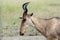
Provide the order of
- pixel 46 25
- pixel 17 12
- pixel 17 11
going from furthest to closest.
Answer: pixel 17 11
pixel 17 12
pixel 46 25

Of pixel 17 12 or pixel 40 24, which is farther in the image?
pixel 17 12

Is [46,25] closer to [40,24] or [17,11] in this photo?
[40,24]

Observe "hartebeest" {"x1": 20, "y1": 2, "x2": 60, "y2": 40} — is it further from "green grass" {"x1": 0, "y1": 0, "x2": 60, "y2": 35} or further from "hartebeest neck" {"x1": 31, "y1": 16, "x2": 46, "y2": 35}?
"green grass" {"x1": 0, "y1": 0, "x2": 60, "y2": 35}

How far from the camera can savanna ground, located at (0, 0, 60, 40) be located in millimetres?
17181

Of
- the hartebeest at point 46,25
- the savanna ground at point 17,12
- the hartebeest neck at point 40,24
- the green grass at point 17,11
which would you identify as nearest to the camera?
the hartebeest at point 46,25

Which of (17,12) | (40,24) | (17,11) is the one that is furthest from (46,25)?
(17,11)

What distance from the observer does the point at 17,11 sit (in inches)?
818

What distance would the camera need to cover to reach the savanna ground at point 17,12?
56.4 ft

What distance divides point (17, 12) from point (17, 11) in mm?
366

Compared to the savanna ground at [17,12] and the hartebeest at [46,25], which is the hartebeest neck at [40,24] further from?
the savanna ground at [17,12]

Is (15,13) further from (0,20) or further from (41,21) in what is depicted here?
(41,21)

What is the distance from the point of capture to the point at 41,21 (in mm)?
12023

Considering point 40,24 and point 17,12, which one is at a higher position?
point 40,24

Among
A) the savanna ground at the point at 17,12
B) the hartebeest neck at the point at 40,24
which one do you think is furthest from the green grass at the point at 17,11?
the hartebeest neck at the point at 40,24
